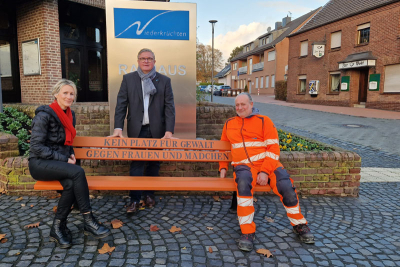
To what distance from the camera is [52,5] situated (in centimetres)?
1005

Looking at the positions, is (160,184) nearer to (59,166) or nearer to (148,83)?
(59,166)

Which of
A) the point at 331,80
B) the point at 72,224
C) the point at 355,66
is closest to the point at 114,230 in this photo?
the point at 72,224

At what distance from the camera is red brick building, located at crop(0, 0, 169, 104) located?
33.5ft

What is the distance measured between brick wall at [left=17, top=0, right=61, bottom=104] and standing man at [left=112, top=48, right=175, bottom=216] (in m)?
7.63

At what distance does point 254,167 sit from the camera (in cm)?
344

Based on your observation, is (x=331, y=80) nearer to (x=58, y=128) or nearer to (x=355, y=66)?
(x=355, y=66)

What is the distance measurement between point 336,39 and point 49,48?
812 inches

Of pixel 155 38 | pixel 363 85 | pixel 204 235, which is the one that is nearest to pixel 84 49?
pixel 155 38

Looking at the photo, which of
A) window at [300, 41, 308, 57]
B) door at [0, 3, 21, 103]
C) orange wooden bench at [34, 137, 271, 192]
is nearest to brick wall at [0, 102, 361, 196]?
orange wooden bench at [34, 137, 271, 192]

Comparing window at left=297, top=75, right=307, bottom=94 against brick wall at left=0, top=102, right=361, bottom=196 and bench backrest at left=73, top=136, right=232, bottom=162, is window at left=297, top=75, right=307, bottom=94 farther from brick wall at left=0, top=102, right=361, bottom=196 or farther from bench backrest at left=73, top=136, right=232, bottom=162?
bench backrest at left=73, top=136, right=232, bottom=162

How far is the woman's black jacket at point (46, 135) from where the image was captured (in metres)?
3.01

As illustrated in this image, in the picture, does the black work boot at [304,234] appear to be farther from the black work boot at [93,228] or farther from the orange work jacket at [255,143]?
the black work boot at [93,228]

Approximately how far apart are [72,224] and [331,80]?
2430cm

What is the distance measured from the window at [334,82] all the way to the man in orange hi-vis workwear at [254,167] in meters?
22.7
